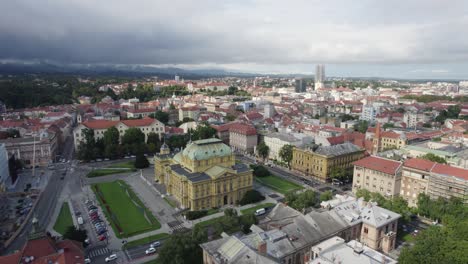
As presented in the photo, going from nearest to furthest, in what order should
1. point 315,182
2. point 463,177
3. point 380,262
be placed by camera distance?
point 380,262 → point 463,177 → point 315,182

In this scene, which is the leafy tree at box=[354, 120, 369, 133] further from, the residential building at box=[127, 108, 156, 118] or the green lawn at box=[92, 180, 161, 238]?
the residential building at box=[127, 108, 156, 118]

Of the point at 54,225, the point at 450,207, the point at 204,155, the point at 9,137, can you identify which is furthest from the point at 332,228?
the point at 9,137

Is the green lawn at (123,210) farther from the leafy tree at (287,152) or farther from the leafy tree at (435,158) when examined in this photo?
the leafy tree at (435,158)

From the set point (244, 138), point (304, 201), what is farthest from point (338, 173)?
point (244, 138)

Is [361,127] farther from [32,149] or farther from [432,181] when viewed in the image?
[32,149]

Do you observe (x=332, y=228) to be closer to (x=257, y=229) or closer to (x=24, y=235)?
(x=257, y=229)

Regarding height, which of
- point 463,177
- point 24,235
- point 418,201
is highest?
point 463,177
